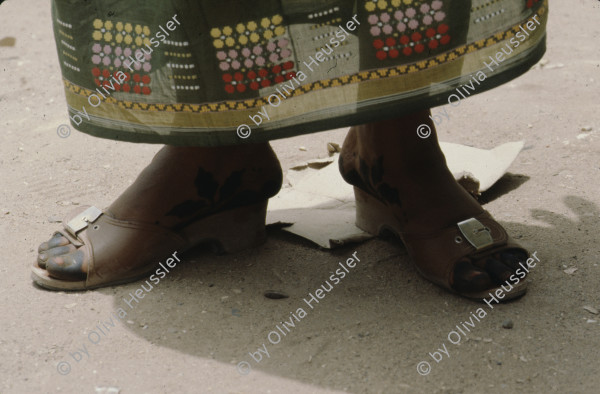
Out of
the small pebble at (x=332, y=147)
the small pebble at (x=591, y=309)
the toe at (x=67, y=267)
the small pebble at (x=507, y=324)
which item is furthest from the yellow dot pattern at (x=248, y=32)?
the small pebble at (x=332, y=147)

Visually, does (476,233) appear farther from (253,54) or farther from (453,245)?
(253,54)

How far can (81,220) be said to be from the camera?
1.69m

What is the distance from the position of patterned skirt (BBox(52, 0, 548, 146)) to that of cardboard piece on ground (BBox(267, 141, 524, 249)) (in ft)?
1.65

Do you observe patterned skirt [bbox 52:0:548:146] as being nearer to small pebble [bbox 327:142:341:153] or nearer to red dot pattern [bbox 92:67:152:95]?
red dot pattern [bbox 92:67:152:95]

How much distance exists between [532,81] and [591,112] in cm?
45

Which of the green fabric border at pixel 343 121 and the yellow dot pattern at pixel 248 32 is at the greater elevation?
the yellow dot pattern at pixel 248 32

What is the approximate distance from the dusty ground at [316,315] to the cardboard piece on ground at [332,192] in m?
0.05

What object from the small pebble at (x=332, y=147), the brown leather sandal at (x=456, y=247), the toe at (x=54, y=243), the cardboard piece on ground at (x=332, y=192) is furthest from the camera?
the small pebble at (x=332, y=147)

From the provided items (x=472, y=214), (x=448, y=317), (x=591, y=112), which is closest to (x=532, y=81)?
(x=591, y=112)

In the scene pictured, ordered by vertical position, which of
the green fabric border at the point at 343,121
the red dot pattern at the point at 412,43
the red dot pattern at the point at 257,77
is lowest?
the green fabric border at the point at 343,121

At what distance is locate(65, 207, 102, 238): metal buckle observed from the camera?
5.49 ft

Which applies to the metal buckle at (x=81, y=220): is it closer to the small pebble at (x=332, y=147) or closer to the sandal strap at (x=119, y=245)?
the sandal strap at (x=119, y=245)

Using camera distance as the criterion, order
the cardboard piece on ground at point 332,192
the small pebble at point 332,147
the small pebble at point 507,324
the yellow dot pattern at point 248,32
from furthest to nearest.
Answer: the small pebble at point 332,147 < the cardboard piece on ground at point 332,192 < the small pebble at point 507,324 < the yellow dot pattern at point 248,32

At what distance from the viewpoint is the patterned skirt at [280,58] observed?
1.31 meters
